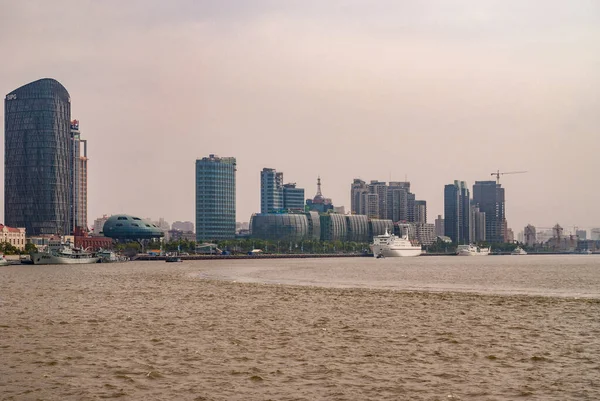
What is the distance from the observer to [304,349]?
4269cm

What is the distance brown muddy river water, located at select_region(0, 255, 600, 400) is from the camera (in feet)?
105

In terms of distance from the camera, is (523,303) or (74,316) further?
(523,303)

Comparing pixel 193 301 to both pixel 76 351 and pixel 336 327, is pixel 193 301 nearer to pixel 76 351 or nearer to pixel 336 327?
pixel 336 327

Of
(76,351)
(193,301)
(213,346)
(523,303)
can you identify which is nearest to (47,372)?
(76,351)

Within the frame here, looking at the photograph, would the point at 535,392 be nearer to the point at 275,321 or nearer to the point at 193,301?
the point at 275,321

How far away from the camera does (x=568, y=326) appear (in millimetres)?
51656

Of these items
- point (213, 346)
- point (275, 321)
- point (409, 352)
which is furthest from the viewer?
point (275, 321)

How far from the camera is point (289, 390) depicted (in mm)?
31766

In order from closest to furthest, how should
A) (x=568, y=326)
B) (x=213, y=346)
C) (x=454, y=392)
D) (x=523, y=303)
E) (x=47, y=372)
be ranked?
1. (x=454, y=392)
2. (x=47, y=372)
3. (x=213, y=346)
4. (x=568, y=326)
5. (x=523, y=303)

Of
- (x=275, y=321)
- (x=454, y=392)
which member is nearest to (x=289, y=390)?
(x=454, y=392)

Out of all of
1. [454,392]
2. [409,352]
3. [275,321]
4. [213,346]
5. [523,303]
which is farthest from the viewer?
[523,303]

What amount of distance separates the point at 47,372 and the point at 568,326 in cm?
3243

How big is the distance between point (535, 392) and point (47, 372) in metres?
20.9

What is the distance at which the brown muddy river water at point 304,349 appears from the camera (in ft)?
105
